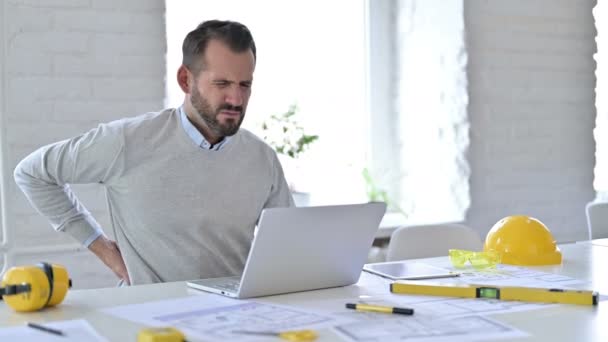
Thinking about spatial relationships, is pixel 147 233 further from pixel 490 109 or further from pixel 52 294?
pixel 490 109

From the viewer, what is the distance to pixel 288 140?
126 inches

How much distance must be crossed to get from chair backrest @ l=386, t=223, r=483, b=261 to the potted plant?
909mm

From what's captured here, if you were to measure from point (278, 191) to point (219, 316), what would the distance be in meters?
0.85

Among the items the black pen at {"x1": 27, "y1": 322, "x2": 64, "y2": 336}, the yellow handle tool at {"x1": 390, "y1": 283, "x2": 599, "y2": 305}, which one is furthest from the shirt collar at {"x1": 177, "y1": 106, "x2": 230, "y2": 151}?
the black pen at {"x1": 27, "y1": 322, "x2": 64, "y2": 336}

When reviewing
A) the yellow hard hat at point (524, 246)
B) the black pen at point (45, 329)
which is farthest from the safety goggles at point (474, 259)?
the black pen at point (45, 329)

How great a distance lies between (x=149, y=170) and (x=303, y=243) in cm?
64

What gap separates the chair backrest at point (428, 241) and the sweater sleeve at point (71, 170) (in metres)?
0.83

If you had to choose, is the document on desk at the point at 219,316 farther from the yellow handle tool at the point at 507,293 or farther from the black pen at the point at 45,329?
the yellow handle tool at the point at 507,293

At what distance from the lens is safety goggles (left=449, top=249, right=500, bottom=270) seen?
5.93 ft

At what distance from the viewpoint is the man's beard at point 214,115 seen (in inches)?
76.7

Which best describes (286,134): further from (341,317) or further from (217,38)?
(341,317)

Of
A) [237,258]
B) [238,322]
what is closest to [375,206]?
[238,322]

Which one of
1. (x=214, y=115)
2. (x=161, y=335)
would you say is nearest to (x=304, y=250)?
(x=161, y=335)

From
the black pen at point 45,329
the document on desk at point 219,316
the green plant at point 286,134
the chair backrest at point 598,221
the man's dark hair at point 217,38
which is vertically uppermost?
the man's dark hair at point 217,38
